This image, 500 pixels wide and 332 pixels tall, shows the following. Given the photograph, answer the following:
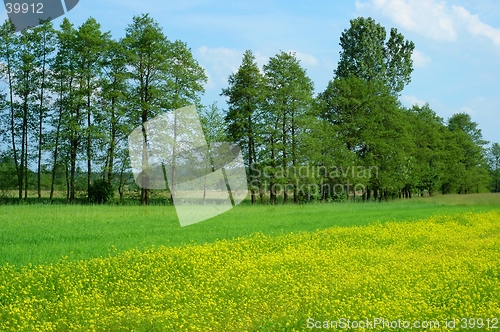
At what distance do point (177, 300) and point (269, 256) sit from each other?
4930 millimetres

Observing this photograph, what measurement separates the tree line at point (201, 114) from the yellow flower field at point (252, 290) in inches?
1119

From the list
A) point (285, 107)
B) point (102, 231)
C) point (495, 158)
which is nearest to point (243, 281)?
point (102, 231)

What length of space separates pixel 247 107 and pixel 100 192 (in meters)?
15.2

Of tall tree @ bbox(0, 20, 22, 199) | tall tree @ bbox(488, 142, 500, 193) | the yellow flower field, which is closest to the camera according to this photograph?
the yellow flower field

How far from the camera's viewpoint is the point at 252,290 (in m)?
10.1

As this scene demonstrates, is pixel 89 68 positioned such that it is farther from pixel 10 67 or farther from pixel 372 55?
pixel 372 55

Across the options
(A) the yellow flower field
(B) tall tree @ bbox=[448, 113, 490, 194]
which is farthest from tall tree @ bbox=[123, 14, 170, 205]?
(B) tall tree @ bbox=[448, 113, 490, 194]

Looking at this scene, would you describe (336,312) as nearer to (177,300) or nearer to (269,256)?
(177,300)

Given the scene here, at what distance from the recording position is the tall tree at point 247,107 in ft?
153

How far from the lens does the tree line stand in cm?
4106

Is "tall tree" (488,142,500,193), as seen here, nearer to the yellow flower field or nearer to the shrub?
the shrub

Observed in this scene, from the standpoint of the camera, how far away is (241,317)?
870 centimetres

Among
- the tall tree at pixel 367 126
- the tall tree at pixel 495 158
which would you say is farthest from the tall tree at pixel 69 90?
the tall tree at pixel 495 158

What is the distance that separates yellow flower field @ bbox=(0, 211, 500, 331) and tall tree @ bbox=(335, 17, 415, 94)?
49632 millimetres
